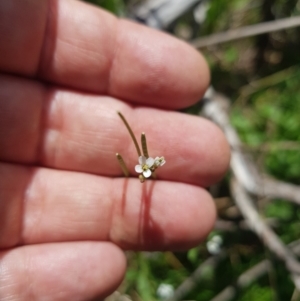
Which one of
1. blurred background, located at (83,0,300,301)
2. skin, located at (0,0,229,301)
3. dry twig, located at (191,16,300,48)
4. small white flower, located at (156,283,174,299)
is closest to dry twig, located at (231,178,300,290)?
blurred background, located at (83,0,300,301)

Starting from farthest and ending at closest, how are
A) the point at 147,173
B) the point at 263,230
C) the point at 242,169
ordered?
the point at 242,169, the point at 263,230, the point at 147,173

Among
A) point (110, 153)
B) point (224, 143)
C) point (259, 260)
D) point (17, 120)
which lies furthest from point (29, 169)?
→ point (259, 260)

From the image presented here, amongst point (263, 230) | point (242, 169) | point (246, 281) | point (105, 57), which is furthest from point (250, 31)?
point (246, 281)

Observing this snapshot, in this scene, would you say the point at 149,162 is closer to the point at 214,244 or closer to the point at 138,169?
the point at 138,169

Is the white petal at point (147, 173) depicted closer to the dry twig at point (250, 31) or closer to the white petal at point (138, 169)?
the white petal at point (138, 169)

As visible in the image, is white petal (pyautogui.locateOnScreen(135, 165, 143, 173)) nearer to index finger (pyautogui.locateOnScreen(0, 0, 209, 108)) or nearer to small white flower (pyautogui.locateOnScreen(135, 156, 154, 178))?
small white flower (pyautogui.locateOnScreen(135, 156, 154, 178))

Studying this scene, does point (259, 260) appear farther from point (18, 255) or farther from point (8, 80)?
point (8, 80)
